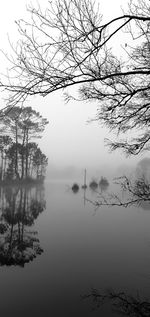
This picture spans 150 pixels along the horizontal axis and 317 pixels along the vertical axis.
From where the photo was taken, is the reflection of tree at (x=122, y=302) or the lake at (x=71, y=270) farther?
the lake at (x=71, y=270)

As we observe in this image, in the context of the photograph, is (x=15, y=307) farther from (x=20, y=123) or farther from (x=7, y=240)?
(x=20, y=123)

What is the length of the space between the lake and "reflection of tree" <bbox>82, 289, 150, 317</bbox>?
0.02 metres

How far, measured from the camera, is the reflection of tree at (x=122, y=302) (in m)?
4.86

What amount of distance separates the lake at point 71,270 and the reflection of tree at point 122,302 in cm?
2

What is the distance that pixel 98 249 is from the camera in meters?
8.84

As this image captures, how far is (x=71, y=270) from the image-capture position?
6812mm

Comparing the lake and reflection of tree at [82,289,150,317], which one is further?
the lake

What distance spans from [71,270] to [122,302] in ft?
6.10

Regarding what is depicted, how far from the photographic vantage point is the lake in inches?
196

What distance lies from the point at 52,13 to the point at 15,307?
4.67 meters

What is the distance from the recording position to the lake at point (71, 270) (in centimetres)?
498

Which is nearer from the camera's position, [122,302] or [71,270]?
[122,302]

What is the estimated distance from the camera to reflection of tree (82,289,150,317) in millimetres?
4859

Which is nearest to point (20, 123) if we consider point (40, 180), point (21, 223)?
point (40, 180)
